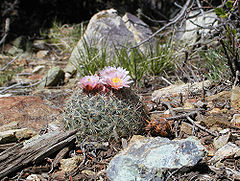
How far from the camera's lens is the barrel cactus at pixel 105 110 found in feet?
7.14

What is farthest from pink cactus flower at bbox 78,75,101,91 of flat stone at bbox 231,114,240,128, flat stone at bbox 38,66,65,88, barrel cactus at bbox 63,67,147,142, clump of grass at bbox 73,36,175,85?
flat stone at bbox 38,66,65,88

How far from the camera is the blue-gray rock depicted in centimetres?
170

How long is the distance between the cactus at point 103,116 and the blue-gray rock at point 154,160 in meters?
0.32

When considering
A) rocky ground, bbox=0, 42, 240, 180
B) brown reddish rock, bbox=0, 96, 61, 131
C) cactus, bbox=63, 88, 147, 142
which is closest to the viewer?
rocky ground, bbox=0, 42, 240, 180

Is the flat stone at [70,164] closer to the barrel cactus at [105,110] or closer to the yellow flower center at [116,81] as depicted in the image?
the barrel cactus at [105,110]

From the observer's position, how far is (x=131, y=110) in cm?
227

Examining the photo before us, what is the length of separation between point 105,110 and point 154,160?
603 mm

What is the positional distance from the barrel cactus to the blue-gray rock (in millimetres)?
324

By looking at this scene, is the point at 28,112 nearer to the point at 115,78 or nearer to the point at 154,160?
the point at 115,78

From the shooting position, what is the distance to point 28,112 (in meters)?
3.16

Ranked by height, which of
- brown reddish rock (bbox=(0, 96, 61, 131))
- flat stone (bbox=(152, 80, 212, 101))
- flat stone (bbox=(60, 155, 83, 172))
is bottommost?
flat stone (bbox=(60, 155, 83, 172))

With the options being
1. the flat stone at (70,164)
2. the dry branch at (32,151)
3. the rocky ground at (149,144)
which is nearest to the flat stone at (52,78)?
the rocky ground at (149,144)

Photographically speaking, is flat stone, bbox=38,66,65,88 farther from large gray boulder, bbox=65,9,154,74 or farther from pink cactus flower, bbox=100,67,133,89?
pink cactus flower, bbox=100,67,133,89

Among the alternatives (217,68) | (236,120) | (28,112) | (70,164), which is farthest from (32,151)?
(217,68)
